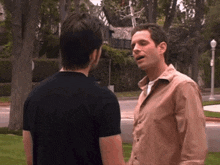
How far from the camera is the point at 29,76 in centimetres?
1364

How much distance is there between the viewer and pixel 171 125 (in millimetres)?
2822

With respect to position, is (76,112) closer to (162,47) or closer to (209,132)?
(162,47)

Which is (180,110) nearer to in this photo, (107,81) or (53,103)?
(53,103)

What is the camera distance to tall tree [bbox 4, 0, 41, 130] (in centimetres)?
1316

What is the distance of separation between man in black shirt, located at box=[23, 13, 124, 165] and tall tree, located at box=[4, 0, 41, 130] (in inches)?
439

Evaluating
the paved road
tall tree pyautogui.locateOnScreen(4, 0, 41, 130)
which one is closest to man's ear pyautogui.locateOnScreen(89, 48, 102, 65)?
the paved road

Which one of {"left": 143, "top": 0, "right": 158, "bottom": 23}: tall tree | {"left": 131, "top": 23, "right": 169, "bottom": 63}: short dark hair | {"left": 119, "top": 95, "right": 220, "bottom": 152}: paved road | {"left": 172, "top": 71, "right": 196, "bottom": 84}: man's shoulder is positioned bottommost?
{"left": 119, "top": 95, "right": 220, "bottom": 152}: paved road

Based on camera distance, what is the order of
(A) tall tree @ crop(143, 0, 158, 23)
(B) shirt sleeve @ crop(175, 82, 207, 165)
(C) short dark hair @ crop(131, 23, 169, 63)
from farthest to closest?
1. (A) tall tree @ crop(143, 0, 158, 23)
2. (C) short dark hair @ crop(131, 23, 169, 63)
3. (B) shirt sleeve @ crop(175, 82, 207, 165)

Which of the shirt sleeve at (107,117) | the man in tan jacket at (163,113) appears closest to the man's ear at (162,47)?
the man in tan jacket at (163,113)

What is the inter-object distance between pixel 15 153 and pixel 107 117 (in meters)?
7.52

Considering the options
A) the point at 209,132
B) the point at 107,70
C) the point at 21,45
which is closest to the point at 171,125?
the point at 21,45

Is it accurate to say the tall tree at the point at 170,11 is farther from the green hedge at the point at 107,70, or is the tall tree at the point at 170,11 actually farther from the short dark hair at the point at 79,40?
the short dark hair at the point at 79,40

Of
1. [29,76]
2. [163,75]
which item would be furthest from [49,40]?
[163,75]

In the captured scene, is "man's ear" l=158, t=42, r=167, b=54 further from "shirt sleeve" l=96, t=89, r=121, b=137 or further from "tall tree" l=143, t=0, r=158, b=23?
"tall tree" l=143, t=0, r=158, b=23
